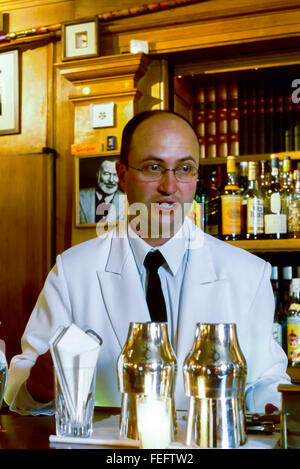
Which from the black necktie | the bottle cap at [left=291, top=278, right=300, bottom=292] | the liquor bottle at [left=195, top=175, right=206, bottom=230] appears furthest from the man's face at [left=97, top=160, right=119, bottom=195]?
the black necktie

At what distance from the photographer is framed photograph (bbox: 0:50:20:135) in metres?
3.07

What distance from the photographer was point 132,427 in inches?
36.0

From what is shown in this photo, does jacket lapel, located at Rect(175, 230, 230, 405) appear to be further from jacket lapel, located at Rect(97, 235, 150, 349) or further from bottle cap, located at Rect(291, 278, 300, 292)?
bottle cap, located at Rect(291, 278, 300, 292)

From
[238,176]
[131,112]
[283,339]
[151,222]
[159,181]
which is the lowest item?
[283,339]

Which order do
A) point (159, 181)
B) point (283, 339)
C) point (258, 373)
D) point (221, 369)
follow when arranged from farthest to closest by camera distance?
1. point (283, 339)
2. point (159, 181)
3. point (258, 373)
4. point (221, 369)

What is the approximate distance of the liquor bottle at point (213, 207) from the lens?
Result: 269cm

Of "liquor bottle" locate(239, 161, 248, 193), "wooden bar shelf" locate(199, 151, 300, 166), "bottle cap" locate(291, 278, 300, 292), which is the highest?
"wooden bar shelf" locate(199, 151, 300, 166)

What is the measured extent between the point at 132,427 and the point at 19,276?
7.19 feet

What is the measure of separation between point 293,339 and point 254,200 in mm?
655

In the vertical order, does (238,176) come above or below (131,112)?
below

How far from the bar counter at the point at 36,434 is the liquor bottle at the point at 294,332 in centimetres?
151

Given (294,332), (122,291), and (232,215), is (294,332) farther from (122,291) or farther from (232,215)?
(122,291)

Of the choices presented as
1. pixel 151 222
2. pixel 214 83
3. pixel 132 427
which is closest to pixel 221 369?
pixel 132 427

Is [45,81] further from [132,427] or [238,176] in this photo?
[132,427]
